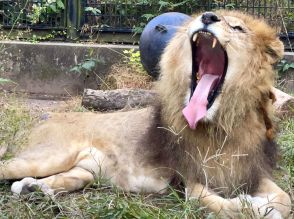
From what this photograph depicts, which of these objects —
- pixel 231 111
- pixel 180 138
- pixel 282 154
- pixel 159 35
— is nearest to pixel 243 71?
pixel 231 111

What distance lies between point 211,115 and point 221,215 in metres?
0.58

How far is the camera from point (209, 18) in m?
3.71

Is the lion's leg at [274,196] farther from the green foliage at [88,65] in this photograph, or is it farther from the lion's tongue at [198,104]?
the green foliage at [88,65]

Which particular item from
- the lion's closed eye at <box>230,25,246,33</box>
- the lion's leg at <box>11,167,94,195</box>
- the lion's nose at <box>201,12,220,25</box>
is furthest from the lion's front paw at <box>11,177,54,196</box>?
the lion's closed eye at <box>230,25,246,33</box>

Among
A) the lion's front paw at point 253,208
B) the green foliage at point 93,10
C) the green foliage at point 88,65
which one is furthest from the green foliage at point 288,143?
the green foliage at point 93,10

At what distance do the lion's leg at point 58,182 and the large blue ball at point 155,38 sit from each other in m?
2.70

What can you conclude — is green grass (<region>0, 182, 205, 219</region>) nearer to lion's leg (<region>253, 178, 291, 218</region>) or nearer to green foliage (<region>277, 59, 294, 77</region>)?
lion's leg (<region>253, 178, 291, 218</region>)

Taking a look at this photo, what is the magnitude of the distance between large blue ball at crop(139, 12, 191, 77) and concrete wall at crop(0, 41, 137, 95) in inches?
48.5

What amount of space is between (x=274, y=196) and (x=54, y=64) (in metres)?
5.00

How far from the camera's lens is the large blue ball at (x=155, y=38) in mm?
6742

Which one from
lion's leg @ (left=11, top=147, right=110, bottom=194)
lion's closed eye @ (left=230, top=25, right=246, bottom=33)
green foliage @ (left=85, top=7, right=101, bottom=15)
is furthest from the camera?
green foliage @ (left=85, top=7, right=101, bottom=15)

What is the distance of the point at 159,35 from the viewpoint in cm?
677

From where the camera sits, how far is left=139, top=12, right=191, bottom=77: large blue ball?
6742mm

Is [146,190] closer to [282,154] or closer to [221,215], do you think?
[221,215]
